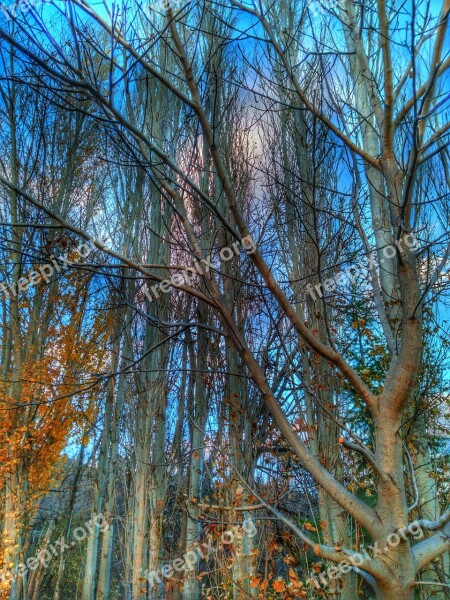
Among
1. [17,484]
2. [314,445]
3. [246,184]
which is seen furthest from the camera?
[246,184]

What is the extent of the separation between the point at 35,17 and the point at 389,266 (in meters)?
4.89

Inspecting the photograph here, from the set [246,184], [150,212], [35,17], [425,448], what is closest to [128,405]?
[150,212]

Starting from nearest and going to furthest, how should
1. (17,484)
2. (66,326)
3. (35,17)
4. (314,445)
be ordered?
1. (35,17)
2. (314,445)
3. (17,484)
4. (66,326)

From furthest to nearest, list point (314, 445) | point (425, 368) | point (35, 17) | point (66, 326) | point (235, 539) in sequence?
Answer: point (66, 326)
point (425, 368)
point (314, 445)
point (235, 539)
point (35, 17)

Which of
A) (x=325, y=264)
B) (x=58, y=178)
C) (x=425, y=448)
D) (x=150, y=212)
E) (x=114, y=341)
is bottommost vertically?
(x=425, y=448)

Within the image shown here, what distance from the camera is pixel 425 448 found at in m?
6.43

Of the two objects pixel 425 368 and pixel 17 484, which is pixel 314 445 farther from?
pixel 17 484

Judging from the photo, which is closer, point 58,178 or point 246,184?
point 246,184

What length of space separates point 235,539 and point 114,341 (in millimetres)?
4861

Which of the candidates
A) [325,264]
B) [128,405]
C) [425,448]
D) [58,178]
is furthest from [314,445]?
[58,178]

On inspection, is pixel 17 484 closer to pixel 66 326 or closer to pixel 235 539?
pixel 66 326

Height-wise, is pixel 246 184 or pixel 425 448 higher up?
pixel 246 184

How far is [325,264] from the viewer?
695 centimetres

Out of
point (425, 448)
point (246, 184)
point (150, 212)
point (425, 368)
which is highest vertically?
point (150, 212)
